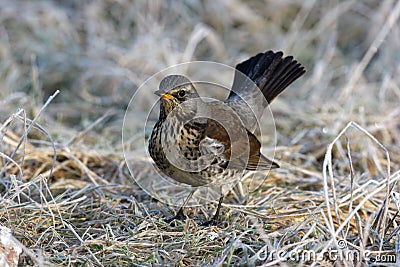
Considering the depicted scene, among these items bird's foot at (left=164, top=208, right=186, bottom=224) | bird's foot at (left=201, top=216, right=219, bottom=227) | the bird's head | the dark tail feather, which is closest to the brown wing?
the bird's head

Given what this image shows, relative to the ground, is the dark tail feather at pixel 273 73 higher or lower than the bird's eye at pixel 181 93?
higher

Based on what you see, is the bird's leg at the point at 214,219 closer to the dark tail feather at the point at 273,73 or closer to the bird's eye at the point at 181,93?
the bird's eye at the point at 181,93

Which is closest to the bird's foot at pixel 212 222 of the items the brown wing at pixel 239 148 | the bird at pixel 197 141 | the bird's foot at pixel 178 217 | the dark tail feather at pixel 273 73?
the bird at pixel 197 141

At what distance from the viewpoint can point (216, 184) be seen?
409 cm

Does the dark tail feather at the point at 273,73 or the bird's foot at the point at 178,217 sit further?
the dark tail feather at the point at 273,73

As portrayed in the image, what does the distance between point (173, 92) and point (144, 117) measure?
2.35 meters

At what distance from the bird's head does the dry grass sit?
0.76 metres

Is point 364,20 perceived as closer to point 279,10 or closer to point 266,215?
point 279,10

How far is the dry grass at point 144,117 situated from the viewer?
347 cm

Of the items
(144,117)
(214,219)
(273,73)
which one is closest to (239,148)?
(214,219)

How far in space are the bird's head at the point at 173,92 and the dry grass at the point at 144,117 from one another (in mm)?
758

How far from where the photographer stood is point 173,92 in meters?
3.97

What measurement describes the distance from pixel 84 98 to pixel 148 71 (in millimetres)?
830

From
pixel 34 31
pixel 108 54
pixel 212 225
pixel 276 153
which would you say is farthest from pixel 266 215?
pixel 34 31
